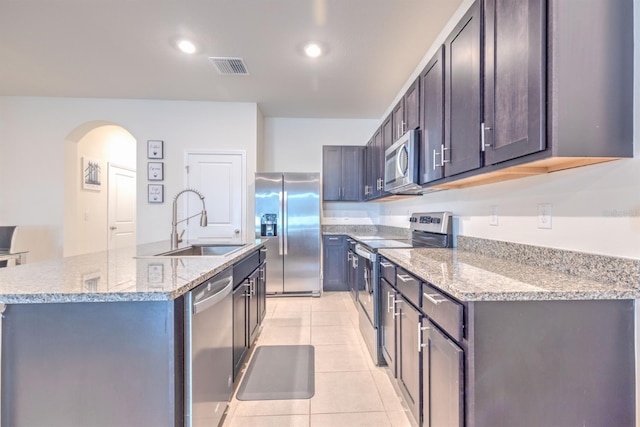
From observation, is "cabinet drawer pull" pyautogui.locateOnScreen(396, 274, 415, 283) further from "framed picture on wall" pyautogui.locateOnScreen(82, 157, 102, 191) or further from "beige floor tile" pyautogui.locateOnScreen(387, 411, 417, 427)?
"framed picture on wall" pyautogui.locateOnScreen(82, 157, 102, 191)

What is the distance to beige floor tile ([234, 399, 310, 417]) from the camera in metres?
1.76

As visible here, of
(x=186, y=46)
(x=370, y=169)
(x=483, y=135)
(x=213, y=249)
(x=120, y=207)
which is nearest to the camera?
(x=483, y=135)

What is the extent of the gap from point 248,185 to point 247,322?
241cm

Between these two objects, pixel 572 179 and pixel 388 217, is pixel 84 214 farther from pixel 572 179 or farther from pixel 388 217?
pixel 572 179

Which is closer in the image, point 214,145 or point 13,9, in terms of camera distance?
point 13,9

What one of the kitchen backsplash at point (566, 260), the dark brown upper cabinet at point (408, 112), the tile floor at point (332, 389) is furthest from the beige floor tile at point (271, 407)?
the dark brown upper cabinet at point (408, 112)

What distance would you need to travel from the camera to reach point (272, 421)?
1697mm

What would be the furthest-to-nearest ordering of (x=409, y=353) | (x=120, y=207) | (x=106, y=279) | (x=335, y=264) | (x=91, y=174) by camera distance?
(x=120, y=207) < (x=91, y=174) < (x=335, y=264) < (x=409, y=353) < (x=106, y=279)

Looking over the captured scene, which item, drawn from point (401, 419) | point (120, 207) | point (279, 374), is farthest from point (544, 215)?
point (120, 207)

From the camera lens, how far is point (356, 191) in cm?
467

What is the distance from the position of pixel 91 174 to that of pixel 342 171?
388 cm

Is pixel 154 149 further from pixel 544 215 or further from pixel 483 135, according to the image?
pixel 544 215

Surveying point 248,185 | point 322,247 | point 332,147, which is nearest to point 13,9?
point 248,185

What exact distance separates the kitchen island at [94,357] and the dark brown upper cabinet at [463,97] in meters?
1.52
